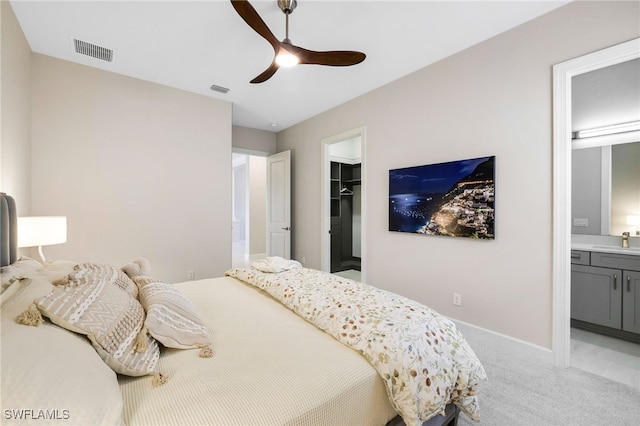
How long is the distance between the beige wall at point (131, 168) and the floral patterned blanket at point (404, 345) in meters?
2.52

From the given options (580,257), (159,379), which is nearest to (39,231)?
(159,379)

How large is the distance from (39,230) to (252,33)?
7.59 ft

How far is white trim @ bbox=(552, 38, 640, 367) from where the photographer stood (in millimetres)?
2105

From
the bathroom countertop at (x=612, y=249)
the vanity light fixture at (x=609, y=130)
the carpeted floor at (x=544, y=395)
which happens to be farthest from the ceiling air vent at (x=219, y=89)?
the bathroom countertop at (x=612, y=249)

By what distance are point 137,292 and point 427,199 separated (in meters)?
2.64

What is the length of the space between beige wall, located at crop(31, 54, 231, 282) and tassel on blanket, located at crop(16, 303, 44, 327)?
2733 mm

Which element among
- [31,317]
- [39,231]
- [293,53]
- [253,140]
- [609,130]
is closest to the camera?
[31,317]

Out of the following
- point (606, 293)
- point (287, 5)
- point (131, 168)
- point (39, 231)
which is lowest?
point (606, 293)

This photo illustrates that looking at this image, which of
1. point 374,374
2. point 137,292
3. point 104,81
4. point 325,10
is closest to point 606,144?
point 325,10

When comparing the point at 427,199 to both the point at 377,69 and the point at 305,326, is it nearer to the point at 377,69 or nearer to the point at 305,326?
the point at 377,69

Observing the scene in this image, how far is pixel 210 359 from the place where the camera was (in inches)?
44.0

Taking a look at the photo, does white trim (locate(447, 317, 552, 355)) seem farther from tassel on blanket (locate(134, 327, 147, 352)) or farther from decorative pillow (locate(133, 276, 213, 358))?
tassel on blanket (locate(134, 327, 147, 352))

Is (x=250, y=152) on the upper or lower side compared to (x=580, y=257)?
upper

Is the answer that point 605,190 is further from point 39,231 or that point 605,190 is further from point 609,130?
point 39,231
